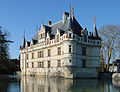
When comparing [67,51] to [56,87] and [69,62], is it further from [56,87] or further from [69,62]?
[56,87]

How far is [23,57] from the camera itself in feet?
140

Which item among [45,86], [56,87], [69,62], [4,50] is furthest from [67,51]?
[56,87]

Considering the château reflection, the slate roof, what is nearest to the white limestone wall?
the slate roof

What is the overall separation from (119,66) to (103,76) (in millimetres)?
26605

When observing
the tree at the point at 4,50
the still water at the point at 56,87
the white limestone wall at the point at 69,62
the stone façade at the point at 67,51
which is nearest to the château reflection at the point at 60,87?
the still water at the point at 56,87

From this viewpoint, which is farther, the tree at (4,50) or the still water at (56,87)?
the tree at (4,50)

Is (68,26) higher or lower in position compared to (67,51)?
higher

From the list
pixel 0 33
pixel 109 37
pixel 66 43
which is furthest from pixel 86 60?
pixel 0 33

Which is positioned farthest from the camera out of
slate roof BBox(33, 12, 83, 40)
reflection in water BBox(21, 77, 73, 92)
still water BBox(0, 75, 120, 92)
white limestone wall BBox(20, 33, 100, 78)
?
slate roof BBox(33, 12, 83, 40)

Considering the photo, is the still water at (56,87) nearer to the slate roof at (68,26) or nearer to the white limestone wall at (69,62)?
the white limestone wall at (69,62)

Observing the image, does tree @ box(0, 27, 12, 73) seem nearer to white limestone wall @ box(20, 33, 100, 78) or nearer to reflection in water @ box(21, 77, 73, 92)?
reflection in water @ box(21, 77, 73, 92)

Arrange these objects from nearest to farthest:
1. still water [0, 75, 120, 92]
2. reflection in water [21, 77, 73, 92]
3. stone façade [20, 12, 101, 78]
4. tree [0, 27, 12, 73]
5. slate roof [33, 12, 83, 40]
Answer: reflection in water [21, 77, 73, 92], still water [0, 75, 120, 92], tree [0, 27, 12, 73], stone façade [20, 12, 101, 78], slate roof [33, 12, 83, 40]

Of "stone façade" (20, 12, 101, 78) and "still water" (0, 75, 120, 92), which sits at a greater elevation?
"stone façade" (20, 12, 101, 78)

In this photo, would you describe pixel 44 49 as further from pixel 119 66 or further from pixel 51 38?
pixel 119 66
